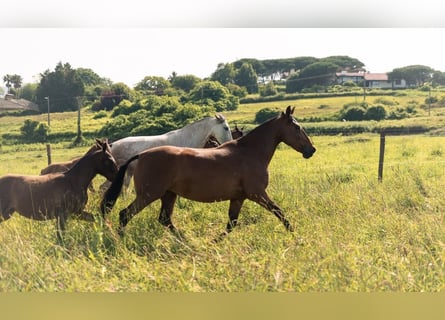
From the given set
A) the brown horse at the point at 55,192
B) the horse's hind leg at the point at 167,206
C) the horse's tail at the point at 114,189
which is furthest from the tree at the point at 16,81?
the horse's hind leg at the point at 167,206

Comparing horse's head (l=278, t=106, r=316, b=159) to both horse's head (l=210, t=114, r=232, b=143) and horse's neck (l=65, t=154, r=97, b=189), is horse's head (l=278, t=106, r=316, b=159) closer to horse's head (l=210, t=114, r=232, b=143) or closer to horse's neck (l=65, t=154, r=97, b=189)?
horse's head (l=210, t=114, r=232, b=143)

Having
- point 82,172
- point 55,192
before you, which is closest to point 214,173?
point 82,172

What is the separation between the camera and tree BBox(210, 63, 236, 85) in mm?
4547

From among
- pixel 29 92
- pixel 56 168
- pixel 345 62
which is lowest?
pixel 56 168

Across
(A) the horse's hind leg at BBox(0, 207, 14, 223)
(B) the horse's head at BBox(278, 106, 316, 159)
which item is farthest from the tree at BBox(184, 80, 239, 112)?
(A) the horse's hind leg at BBox(0, 207, 14, 223)

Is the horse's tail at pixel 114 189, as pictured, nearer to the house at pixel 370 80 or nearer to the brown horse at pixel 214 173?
the brown horse at pixel 214 173

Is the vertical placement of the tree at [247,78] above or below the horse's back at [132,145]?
above

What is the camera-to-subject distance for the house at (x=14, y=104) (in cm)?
471

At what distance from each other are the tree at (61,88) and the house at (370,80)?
248cm

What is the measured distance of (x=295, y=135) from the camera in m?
4.88

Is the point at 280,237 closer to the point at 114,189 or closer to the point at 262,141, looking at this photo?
the point at 262,141

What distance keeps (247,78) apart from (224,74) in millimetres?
231

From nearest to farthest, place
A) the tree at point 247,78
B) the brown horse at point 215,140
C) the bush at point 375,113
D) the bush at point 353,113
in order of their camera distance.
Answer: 1. the tree at point 247,78
2. the bush at point 353,113
3. the bush at point 375,113
4. the brown horse at point 215,140

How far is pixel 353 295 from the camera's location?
3109mm
